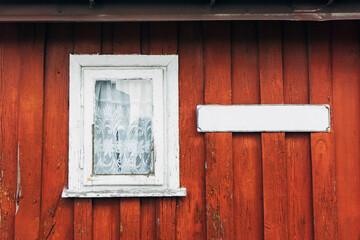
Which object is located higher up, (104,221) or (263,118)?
(263,118)

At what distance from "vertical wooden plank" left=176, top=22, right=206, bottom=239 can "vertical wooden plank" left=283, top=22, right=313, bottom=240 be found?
66cm

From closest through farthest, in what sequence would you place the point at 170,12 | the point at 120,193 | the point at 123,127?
the point at 170,12 < the point at 120,193 < the point at 123,127

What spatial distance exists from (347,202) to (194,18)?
179 cm

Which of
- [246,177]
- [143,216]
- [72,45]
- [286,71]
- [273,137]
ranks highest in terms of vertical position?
[72,45]

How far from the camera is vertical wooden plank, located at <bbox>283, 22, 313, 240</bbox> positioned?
239cm

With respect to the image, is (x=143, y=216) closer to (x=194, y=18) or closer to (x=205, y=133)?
(x=205, y=133)

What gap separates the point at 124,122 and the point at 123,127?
40 mm

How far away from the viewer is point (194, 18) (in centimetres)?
223

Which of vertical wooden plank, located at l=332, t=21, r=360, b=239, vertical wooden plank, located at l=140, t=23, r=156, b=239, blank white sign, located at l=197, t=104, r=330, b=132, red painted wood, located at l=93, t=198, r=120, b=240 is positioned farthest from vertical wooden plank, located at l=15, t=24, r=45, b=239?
vertical wooden plank, located at l=332, t=21, r=360, b=239

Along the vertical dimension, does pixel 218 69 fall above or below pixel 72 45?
below

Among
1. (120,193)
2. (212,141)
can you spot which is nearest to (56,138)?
(120,193)

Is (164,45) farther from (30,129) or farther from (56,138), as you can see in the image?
(30,129)

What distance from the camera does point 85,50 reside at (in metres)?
2.46

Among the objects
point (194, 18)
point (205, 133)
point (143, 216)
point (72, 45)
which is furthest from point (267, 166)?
point (72, 45)
